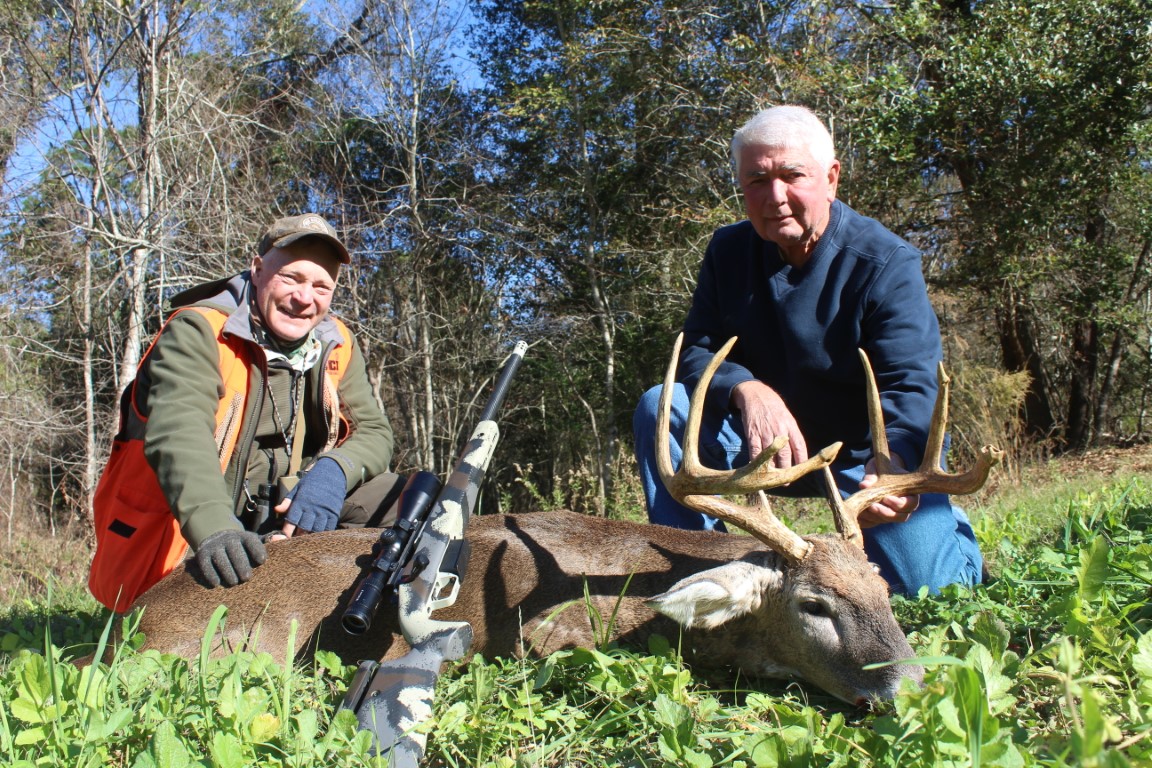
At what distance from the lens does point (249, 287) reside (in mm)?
3863

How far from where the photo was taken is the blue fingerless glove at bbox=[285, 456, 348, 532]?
3684 millimetres

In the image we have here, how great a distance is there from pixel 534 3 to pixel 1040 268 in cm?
983

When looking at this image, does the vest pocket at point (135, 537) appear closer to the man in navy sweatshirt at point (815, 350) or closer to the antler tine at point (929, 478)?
the man in navy sweatshirt at point (815, 350)

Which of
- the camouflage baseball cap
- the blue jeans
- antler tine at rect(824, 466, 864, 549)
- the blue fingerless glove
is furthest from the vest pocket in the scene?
antler tine at rect(824, 466, 864, 549)

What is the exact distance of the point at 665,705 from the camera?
210cm

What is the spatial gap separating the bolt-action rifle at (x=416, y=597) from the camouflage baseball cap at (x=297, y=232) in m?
A: 1.18

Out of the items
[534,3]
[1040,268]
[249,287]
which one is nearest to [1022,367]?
[1040,268]

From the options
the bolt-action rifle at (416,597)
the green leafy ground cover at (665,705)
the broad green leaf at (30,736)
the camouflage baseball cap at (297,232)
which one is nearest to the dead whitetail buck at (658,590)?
the green leafy ground cover at (665,705)

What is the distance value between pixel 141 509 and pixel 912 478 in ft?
9.64

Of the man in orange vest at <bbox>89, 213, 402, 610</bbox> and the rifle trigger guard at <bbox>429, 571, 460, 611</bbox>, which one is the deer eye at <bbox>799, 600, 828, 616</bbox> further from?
the man in orange vest at <bbox>89, 213, 402, 610</bbox>

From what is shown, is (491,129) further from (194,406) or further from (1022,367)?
(194,406)

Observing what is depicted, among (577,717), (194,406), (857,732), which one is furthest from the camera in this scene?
(194,406)

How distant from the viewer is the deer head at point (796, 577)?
2.65 metres

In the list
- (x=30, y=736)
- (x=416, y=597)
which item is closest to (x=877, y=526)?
(x=416, y=597)
